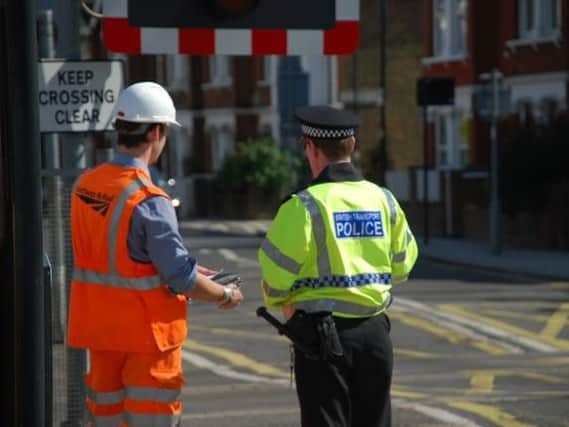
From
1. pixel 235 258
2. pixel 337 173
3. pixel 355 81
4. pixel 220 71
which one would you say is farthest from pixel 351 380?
pixel 220 71

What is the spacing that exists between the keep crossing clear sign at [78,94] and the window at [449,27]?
35399mm

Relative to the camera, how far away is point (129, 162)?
257 inches

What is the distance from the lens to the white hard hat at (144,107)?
6.54 m

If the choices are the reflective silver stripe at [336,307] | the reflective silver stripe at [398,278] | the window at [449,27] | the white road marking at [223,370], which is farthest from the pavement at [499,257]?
the reflective silver stripe at [336,307]

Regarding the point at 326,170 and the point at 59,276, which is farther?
the point at 59,276

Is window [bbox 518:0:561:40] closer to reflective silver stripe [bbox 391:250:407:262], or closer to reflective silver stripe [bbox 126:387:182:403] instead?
reflective silver stripe [bbox 391:250:407:262]

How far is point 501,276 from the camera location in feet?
88.4

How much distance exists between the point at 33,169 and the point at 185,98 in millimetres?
59739

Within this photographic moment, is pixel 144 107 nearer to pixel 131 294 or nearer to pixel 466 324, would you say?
pixel 131 294

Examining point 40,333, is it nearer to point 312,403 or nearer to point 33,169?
point 33,169

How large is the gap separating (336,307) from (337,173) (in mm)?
546

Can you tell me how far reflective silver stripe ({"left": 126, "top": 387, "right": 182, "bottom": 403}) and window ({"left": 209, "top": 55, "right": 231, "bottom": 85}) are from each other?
5366 centimetres

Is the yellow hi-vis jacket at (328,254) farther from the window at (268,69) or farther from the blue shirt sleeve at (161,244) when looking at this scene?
the window at (268,69)

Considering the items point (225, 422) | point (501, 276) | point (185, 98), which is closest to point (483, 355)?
point (225, 422)
